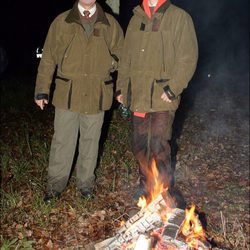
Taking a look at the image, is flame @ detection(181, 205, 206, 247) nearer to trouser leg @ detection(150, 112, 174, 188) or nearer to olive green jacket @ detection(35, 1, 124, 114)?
trouser leg @ detection(150, 112, 174, 188)

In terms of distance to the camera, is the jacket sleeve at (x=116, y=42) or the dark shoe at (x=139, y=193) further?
the dark shoe at (x=139, y=193)

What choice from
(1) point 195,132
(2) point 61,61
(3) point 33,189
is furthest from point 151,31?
(1) point 195,132

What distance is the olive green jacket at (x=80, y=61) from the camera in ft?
15.4

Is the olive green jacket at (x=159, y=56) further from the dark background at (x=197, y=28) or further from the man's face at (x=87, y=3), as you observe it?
the dark background at (x=197, y=28)

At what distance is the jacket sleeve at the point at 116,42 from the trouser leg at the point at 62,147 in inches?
38.7

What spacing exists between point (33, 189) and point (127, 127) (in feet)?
9.68

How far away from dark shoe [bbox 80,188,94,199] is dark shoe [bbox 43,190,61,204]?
377mm

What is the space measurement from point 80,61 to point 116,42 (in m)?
0.59

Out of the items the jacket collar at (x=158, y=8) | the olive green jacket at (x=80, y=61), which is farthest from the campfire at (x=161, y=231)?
the jacket collar at (x=158, y=8)

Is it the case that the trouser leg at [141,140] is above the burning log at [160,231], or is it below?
above

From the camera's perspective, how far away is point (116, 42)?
4.95m

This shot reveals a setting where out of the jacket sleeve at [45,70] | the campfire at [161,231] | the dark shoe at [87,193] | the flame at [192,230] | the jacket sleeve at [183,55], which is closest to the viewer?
the campfire at [161,231]

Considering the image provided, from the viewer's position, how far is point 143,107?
187 inches

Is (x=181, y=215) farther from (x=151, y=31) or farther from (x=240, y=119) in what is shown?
(x=240, y=119)
